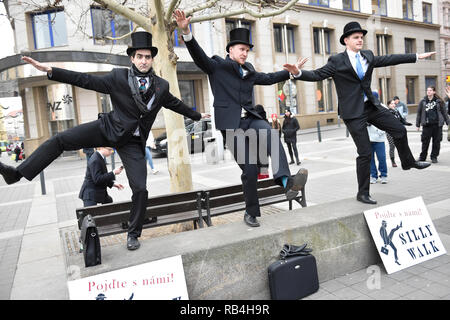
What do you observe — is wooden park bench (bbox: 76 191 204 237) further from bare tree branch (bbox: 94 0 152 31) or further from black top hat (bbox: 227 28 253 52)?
bare tree branch (bbox: 94 0 152 31)

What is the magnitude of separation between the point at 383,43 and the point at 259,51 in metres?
14.0

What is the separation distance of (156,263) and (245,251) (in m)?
0.86

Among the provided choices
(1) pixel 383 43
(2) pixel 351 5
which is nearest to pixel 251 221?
(2) pixel 351 5

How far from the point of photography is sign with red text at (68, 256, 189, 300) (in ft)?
9.21

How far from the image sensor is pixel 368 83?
4508mm

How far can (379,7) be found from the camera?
34.6 m

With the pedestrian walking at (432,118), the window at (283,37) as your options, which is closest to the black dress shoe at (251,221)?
the pedestrian walking at (432,118)

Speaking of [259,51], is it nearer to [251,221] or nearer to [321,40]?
[321,40]

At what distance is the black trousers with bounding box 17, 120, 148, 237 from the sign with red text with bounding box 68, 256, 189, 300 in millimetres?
594

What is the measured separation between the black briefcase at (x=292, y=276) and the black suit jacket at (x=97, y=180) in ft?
9.49

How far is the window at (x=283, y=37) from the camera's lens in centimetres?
2847

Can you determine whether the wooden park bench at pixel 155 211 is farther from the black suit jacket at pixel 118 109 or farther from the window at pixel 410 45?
the window at pixel 410 45

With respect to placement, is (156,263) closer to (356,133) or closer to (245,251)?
(245,251)
